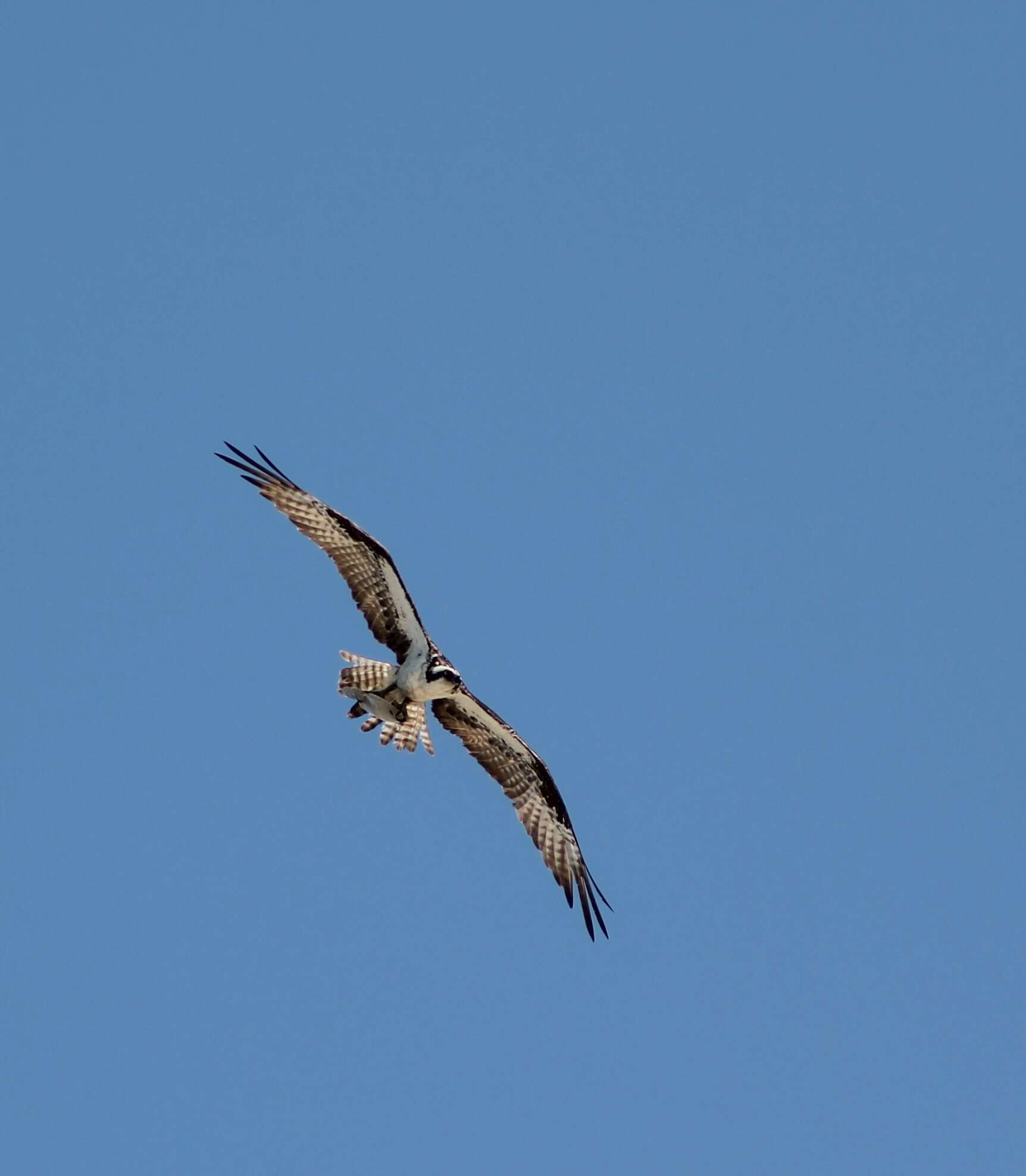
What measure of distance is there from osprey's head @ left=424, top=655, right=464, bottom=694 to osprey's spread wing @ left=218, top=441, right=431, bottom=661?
0.65 ft

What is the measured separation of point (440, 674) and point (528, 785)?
8.27 ft

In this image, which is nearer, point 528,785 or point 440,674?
point 440,674

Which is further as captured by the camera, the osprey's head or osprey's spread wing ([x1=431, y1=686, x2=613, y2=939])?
osprey's spread wing ([x1=431, y1=686, x2=613, y2=939])

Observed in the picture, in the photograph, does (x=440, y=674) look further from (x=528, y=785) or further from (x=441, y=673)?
(x=528, y=785)

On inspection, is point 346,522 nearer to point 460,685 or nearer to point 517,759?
point 460,685

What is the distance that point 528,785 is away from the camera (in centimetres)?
2434

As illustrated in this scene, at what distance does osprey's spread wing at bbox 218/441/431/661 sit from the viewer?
73.5ft

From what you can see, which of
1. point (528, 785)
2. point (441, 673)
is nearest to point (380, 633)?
point (441, 673)

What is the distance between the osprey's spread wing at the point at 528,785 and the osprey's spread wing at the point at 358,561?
4.30 ft

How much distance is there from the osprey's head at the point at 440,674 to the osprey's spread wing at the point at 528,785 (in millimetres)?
972

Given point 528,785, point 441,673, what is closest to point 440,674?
point 441,673

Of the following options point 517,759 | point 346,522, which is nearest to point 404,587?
point 346,522

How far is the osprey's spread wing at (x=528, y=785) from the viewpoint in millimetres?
23844

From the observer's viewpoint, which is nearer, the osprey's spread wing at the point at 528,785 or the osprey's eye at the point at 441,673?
the osprey's eye at the point at 441,673
